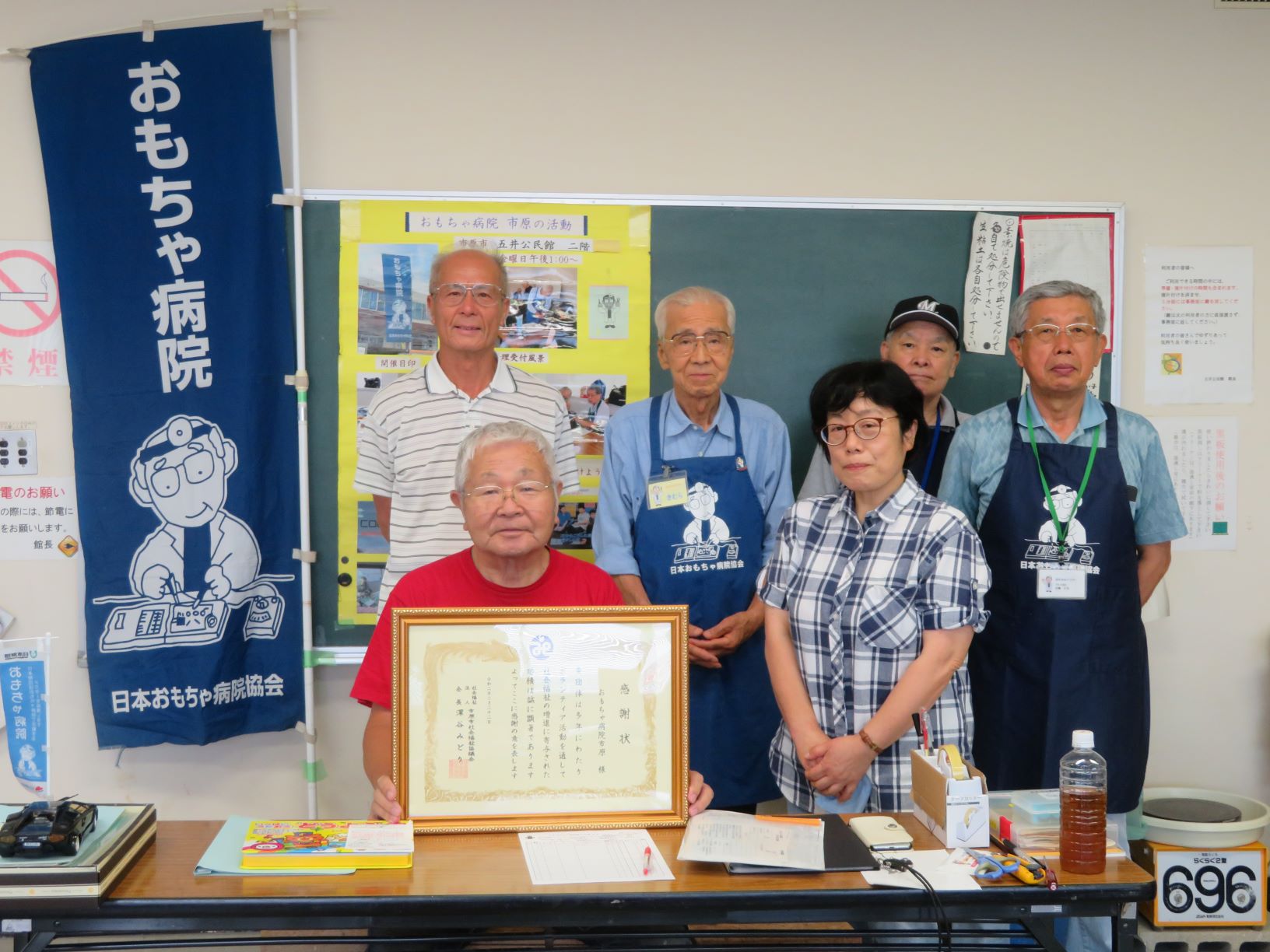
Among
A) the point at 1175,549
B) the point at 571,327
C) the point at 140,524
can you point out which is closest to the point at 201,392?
the point at 140,524

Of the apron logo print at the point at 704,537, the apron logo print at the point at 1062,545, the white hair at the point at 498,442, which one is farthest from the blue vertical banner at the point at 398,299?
the apron logo print at the point at 1062,545

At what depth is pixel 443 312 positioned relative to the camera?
9.41 ft

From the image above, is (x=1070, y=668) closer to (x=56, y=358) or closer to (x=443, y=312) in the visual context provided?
(x=443, y=312)

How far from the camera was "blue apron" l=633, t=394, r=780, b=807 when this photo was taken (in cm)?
274

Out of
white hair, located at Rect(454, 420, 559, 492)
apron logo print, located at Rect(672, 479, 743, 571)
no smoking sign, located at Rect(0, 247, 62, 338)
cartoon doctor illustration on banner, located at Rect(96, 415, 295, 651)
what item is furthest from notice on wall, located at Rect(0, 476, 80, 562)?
apron logo print, located at Rect(672, 479, 743, 571)

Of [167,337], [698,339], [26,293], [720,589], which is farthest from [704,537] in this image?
[26,293]

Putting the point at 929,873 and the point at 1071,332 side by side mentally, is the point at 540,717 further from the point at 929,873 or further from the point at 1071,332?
the point at 1071,332

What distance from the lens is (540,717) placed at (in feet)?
5.82

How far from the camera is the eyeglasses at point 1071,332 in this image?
2500 millimetres

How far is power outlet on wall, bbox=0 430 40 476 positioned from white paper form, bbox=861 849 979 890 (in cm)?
276

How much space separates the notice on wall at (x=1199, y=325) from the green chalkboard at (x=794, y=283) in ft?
Result: 0.81

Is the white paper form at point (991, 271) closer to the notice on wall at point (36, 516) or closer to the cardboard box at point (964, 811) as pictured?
the cardboard box at point (964, 811)

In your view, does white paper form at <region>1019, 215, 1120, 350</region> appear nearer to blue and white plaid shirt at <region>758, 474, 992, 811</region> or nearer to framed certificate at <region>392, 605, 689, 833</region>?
blue and white plaid shirt at <region>758, 474, 992, 811</region>

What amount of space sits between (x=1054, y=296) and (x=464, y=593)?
60.6 inches
